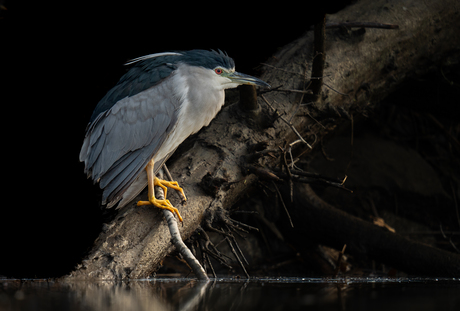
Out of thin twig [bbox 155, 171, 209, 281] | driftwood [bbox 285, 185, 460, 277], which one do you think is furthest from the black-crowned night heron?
driftwood [bbox 285, 185, 460, 277]

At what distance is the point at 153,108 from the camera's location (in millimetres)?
2342

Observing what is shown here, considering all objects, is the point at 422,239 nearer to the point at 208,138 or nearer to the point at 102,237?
the point at 208,138

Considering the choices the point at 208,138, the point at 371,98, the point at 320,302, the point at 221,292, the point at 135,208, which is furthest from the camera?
the point at 371,98

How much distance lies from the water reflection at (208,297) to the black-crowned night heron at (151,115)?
0.57m

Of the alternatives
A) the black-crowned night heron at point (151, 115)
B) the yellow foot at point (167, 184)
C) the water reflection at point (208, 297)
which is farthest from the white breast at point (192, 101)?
the water reflection at point (208, 297)

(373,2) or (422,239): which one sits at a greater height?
(373,2)

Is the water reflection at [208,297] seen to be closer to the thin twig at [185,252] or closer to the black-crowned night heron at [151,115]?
the thin twig at [185,252]

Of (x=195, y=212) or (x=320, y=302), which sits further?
(x=195, y=212)

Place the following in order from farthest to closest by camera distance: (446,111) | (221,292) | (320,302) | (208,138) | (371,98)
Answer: (446,111), (371,98), (208,138), (221,292), (320,302)

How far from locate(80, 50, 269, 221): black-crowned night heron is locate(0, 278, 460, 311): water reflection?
575 mm

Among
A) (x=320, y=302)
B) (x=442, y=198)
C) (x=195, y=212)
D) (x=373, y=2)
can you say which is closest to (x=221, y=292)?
(x=320, y=302)

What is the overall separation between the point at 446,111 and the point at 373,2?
1239 millimetres

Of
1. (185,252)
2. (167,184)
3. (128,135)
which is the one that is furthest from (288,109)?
(185,252)

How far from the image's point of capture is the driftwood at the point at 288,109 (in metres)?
2.06
